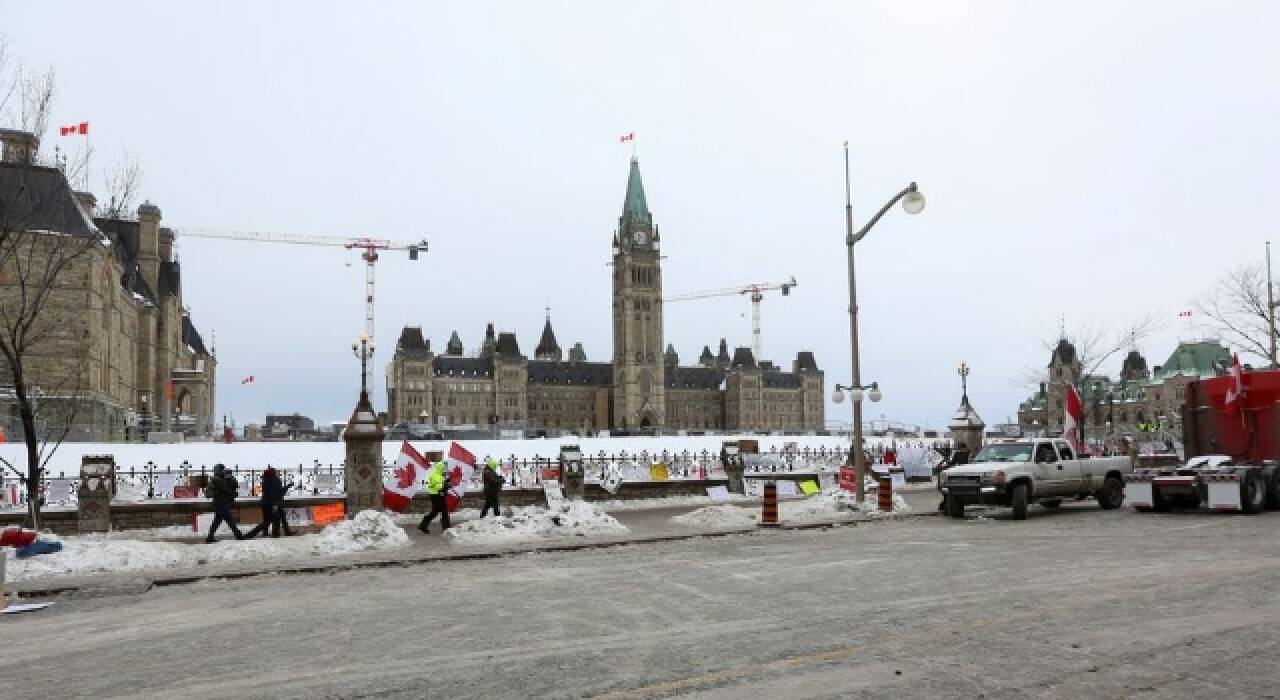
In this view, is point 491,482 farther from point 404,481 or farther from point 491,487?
point 404,481

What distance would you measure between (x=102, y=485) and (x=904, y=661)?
19.4 m

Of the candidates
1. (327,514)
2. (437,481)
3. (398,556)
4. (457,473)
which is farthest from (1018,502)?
(327,514)

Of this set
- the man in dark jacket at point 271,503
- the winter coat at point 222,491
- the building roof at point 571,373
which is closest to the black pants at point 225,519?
the winter coat at point 222,491

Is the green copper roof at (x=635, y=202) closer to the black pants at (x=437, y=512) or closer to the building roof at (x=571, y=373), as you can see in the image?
the building roof at (x=571, y=373)

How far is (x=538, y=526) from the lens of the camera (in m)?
18.9

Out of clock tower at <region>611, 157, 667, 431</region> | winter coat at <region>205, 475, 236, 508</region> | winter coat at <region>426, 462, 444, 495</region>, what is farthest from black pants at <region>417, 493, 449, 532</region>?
clock tower at <region>611, 157, 667, 431</region>

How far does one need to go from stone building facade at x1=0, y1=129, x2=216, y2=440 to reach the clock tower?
91.5 meters

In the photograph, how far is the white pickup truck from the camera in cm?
2080

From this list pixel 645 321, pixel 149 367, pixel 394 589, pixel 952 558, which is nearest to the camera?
pixel 394 589

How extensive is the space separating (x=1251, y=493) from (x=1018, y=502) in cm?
Result: 523

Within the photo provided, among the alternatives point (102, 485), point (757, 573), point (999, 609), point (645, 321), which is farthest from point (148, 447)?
point (645, 321)

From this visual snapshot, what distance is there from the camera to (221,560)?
15.8 meters

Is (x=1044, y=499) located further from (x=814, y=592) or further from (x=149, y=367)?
(x=149, y=367)

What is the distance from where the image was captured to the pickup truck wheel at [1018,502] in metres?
20.7
